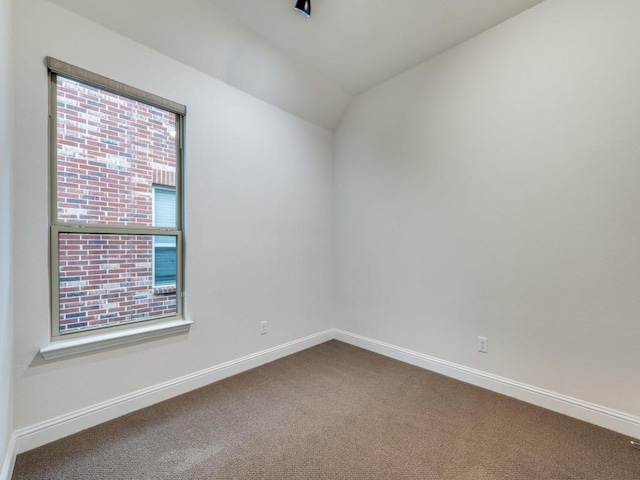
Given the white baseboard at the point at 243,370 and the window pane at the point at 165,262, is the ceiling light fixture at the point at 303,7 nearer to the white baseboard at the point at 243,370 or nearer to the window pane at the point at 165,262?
the window pane at the point at 165,262

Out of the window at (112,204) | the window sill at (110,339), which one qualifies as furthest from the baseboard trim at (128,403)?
the window at (112,204)

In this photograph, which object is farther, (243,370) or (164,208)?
(243,370)

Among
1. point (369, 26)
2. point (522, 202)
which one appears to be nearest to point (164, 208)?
point (369, 26)

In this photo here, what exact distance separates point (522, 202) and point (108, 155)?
3026mm

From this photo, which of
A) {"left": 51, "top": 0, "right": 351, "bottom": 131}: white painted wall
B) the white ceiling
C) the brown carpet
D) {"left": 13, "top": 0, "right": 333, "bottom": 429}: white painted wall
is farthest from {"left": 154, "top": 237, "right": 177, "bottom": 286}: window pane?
the white ceiling

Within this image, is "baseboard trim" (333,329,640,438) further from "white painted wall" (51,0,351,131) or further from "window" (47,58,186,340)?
"white painted wall" (51,0,351,131)

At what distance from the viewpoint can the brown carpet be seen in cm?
151

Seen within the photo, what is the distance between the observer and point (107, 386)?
6.27ft

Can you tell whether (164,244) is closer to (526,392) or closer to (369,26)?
(369,26)

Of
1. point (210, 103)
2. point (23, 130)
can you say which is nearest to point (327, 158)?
point (210, 103)

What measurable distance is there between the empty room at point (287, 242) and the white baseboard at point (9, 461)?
2 centimetres

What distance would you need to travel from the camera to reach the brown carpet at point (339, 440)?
1.51m

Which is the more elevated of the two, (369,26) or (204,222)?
(369,26)

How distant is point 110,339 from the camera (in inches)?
74.4
